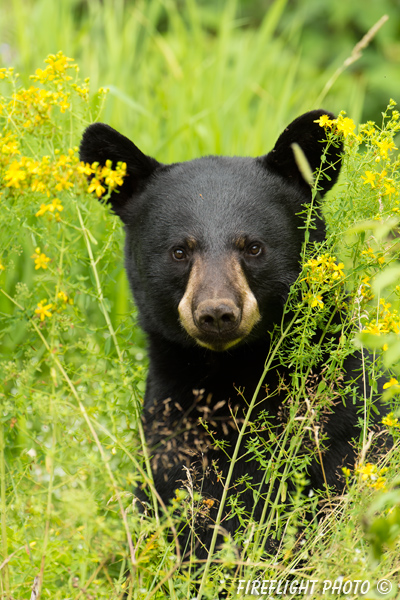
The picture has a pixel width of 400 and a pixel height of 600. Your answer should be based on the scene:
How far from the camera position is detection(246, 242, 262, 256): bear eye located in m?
2.66

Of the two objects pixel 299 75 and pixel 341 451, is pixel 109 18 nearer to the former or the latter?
pixel 299 75

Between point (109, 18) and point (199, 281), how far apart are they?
3.63 meters

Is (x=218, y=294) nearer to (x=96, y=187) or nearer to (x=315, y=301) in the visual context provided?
(x=315, y=301)

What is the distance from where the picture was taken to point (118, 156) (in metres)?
2.96

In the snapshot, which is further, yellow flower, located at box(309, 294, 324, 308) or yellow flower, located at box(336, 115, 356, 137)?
yellow flower, located at box(336, 115, 356, 137)

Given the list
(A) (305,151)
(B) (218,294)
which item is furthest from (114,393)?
(A) (305,151)

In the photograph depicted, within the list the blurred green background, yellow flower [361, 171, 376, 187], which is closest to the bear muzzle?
yellow flower [361, 171, 376, 187]

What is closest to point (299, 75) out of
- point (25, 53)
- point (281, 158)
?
point (25, 53)

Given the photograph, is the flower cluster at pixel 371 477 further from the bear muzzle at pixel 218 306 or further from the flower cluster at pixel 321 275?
the bear muzzle at pixel 218 306

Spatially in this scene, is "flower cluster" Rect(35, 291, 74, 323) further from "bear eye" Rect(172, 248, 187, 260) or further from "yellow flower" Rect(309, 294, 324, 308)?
"yellow flower" Rect(309, 294, 324, 308)

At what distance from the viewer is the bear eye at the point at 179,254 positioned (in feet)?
8.97

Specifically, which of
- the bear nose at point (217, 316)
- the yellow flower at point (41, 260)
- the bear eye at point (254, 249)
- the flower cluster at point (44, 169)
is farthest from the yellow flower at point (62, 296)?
the bear eye at point (254, 249)

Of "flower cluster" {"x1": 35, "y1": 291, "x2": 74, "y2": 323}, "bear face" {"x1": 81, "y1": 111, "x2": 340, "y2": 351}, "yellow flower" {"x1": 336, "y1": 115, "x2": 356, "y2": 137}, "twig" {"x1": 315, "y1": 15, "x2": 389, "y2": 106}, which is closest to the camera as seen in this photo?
"flower cluster" {"x1": 35, "y1": 291, "x2": 74, "y2": 323}

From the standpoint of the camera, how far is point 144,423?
2877mm
